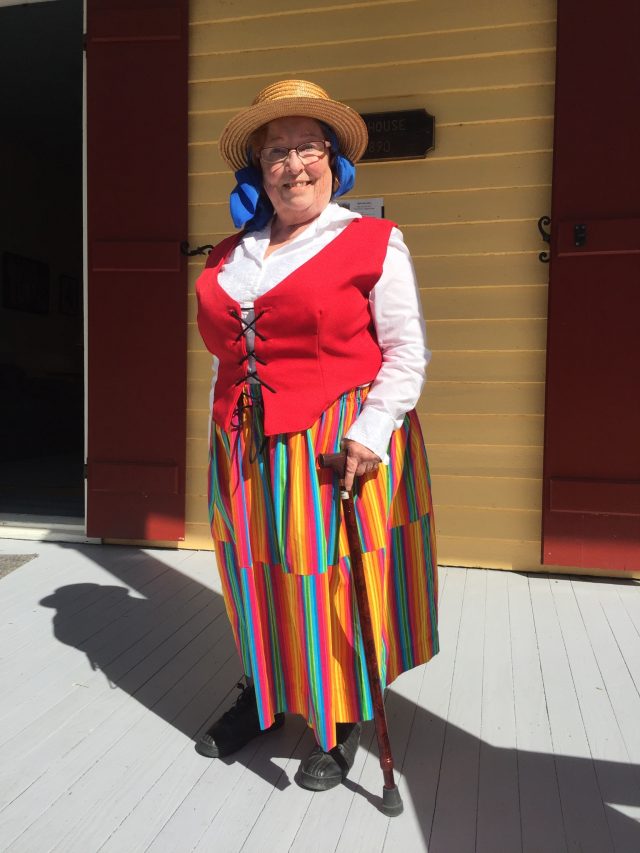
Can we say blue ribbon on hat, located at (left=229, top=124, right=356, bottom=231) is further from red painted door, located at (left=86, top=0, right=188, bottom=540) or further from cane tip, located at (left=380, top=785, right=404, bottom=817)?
red painted door, located at (left=86, top=0, right=188, bottom=540)

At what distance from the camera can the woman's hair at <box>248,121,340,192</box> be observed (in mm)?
1769

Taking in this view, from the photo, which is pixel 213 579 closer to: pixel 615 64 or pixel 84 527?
pixel 84 527

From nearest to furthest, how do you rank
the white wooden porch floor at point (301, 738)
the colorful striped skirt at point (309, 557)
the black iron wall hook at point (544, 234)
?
the white wooden porch floor at point (301, 738) < the colorful striped skirt at point (309, 557) < the black iron wall hook at point (544, 234)

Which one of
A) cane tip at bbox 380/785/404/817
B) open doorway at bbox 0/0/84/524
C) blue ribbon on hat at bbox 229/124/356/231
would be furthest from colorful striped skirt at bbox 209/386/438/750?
open doorway at bbox 0/0/84/524

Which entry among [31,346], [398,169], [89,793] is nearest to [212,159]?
[398,169]

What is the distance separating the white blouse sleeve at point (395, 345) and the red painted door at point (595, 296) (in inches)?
63.6

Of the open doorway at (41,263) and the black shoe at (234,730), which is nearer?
the black shoe at (234,730)

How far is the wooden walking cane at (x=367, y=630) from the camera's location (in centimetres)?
162

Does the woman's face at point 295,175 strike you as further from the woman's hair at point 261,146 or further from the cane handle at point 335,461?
the cane handle at point 335,461

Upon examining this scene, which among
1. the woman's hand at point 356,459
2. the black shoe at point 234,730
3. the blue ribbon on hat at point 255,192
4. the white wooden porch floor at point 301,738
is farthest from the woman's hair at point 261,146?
the white wooden porch floor at point 301,738

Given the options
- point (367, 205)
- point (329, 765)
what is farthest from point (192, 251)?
point (329, 765)

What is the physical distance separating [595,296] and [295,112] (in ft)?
6.02

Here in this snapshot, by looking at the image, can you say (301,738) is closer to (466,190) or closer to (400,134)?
(466,190)

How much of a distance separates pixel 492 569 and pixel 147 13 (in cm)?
301
